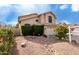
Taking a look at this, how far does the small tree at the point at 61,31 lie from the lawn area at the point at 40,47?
67 mm

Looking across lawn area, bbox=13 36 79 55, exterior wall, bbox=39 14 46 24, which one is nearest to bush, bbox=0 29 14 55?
lawn area, bbox=13 36 79 55

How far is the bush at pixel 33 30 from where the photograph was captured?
1634 mm

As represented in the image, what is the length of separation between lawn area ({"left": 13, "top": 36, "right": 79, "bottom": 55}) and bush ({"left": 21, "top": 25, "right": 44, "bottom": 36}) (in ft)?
0.11

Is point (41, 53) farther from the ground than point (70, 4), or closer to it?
closer to it

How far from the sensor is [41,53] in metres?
1.61

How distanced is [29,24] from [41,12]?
0.46 ft

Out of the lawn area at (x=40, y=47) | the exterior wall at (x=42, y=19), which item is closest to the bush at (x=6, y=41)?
the lawn area at (x=40, y=47)

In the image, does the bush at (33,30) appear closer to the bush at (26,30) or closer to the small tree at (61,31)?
the bush at (26,30)

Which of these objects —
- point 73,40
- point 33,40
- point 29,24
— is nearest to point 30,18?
point 29,24

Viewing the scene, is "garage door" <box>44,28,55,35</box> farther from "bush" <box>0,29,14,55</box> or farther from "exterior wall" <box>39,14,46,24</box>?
"bush" <box>0,29,14,55</box>

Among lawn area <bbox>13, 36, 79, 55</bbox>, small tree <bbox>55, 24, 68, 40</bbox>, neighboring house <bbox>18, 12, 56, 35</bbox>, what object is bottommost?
lawn area <bbox>13, 36, 79, 55</bbox>

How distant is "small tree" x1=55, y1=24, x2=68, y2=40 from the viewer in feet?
5.42

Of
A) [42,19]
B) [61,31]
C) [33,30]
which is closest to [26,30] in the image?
[33,30]
